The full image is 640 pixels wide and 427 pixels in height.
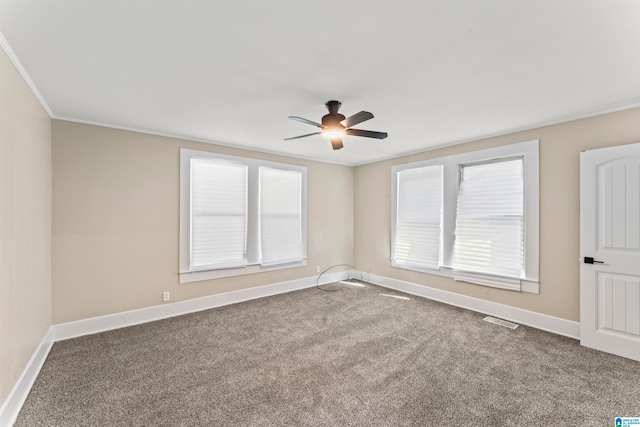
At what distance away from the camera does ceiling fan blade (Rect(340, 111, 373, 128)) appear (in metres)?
2.33

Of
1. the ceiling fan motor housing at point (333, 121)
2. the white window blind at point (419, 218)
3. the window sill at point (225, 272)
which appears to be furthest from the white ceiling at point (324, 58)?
the window sill at point (225, 272)

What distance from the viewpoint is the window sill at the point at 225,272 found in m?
4.01

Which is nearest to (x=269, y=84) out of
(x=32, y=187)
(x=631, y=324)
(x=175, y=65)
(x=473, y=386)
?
(x=175, y=65)

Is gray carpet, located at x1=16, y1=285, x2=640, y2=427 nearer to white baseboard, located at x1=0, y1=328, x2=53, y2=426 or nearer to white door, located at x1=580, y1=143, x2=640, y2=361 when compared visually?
white baseboard, located at x1=0, y1=328, x2=53, y2=426

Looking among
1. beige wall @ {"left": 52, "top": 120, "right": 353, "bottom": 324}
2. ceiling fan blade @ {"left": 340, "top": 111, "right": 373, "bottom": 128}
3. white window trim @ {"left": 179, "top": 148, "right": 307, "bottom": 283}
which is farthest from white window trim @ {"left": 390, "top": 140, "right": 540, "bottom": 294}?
beige wall @ {"left": 52, "top": 120, "right": 353, "bottom": 324}

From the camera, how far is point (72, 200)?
3223mm

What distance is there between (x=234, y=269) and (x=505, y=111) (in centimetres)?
422

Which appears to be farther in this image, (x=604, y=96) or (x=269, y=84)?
(x=604, y=96)

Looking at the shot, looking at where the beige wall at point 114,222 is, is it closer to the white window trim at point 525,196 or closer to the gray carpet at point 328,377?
the gray carpet at point 328,377

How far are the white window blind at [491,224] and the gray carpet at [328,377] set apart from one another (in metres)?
0.75

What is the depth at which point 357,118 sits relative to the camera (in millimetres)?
2473

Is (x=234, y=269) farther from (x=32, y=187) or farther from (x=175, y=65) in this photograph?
(x=175, y=65)

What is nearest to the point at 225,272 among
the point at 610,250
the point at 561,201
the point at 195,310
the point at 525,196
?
the point at 195,310

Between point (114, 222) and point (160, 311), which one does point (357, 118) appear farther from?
point (160, 311)
